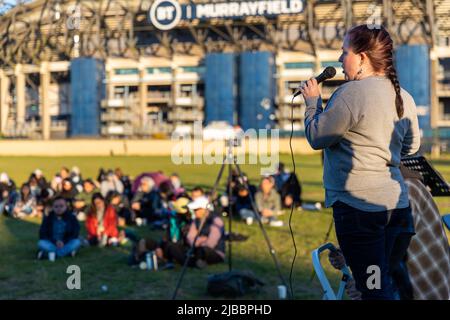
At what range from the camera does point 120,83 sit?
228 feet

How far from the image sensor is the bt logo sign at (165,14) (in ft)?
213

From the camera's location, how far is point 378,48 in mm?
3018

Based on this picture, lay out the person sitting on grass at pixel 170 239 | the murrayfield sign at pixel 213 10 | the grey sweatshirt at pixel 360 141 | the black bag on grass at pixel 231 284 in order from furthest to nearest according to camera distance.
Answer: the murrayfield sign at pixel 213 10, the person sitting on grass at pixel 170 239, the black bag on grass at pixel 231 284, the grey sweatshirt at pixel 360 141

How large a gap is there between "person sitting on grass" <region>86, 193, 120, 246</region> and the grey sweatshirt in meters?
7.91

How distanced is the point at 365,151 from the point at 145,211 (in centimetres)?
1084

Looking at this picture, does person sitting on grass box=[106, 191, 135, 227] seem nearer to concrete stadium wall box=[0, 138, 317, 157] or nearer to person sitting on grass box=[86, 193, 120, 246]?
person sitting on grass box=[86, 193, 120, 246]

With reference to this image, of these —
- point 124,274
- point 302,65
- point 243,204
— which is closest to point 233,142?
point 124,274

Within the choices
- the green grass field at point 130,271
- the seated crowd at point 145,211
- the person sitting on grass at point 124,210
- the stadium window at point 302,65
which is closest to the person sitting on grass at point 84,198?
the seated crowd at point 145,211

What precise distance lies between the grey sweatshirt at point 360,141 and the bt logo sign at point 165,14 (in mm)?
63823

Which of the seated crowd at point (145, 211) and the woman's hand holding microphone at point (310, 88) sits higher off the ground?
the woman's hand holding microphone at point (310, 88)

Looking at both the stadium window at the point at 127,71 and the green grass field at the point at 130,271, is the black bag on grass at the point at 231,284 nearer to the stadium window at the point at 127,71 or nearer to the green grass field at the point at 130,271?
the green grass field at the point at 130,271
